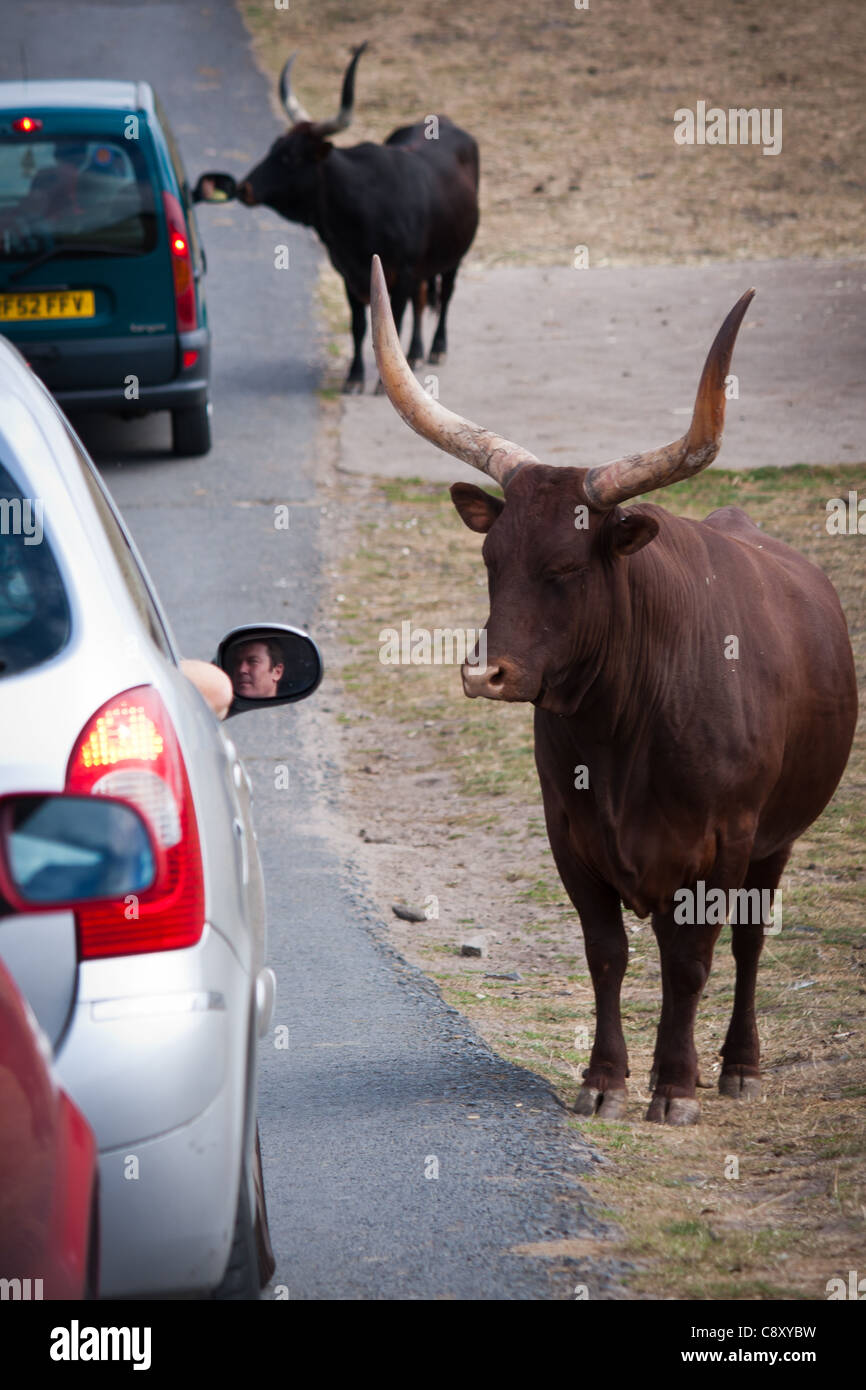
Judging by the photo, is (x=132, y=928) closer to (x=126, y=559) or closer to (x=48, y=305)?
(x=126, y=559)

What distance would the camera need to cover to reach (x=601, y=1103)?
512 centimetres

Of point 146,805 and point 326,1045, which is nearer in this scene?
point 146,805

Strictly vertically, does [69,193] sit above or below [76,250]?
above

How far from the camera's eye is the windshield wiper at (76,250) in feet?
37.7

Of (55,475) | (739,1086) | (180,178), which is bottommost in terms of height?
(739,1086)

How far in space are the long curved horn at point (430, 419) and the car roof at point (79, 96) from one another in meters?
7.10

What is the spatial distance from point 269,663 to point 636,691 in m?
1.24

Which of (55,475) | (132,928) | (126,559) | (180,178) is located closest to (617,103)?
(180,178)

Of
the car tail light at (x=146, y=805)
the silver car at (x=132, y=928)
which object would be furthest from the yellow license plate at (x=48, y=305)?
the car tail light at (x=146, y=805)

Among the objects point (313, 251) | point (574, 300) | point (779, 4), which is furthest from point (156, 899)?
point (779, 4)

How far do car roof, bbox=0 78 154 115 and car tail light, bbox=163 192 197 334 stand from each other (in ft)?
2.09

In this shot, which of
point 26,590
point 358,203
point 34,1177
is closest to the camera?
point 34,1177

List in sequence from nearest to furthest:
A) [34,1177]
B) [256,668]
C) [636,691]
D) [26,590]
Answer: [34,1177]
[26,590]
[256,668]
[636,691]

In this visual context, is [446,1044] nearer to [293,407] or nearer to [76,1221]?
[76,1221]
